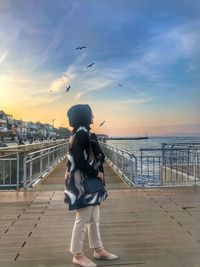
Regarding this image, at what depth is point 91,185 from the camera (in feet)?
13.9

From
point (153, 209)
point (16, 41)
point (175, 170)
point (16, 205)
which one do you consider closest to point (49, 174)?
point (175, 170)

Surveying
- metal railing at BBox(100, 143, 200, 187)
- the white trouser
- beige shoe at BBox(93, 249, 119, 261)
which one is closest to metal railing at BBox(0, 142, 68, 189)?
metal railing at BBox(100, 143, 200, 187)

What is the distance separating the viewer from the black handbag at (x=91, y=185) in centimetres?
422

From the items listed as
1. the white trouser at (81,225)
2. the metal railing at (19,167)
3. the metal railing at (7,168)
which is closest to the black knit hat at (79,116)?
the white trouser at (81,225)

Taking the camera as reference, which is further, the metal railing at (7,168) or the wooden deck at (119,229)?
the metal railing at (7,168)

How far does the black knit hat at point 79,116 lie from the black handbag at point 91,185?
539mm

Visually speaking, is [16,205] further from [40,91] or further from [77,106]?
[40,91]

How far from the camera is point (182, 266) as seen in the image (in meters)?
4.20

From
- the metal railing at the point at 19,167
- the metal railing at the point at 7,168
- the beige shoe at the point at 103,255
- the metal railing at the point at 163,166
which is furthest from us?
the metal railing at the point at 7,168

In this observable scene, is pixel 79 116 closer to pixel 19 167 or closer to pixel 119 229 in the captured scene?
pixel 119 229

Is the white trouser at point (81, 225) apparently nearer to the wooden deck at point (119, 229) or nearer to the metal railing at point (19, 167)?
the wooden deck at point (119, 229)

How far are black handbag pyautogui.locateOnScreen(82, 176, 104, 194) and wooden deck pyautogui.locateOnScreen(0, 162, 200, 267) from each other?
790 millimetres

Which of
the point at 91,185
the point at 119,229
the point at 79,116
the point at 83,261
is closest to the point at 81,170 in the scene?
the point at 91,185

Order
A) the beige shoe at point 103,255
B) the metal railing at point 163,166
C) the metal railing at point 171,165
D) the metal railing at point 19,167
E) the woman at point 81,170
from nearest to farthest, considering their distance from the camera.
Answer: the woman at point 81,170, the beige shoe at point 103,255, the metal railing at point 19,167, the metal railing at point 163,166, the metal railing at point 171,165
